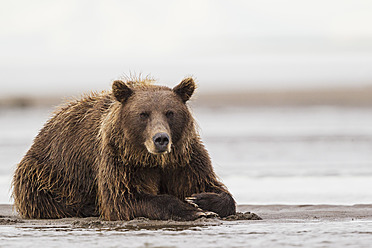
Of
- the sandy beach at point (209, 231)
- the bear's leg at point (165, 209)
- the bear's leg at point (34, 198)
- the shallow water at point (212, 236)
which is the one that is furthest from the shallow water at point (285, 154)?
the bear's leg at point (34, 198)

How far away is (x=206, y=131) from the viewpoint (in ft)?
76.2

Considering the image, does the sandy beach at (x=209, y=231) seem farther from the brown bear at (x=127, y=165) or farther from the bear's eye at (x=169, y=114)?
the bear's eye at (x=169, y=114)

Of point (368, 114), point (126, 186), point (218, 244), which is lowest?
point (218, 244)

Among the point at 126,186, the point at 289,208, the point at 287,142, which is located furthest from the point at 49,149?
the point at 287,142

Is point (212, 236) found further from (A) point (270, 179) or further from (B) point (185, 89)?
(A) point (270, 179)

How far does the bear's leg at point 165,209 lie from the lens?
845 cm

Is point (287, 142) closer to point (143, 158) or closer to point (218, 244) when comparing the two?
point (143, 158)

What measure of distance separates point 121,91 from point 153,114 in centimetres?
58

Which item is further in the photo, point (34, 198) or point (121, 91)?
point (34, 198)

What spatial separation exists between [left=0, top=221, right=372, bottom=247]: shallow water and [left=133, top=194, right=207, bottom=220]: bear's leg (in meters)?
0.41

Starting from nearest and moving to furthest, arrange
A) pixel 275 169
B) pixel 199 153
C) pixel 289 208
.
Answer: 1. pixel 199 153
2. pixel 289 208
3. pixel 275 169

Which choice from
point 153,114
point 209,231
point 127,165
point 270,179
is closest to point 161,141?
point 153,114

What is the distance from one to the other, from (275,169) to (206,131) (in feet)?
31.0

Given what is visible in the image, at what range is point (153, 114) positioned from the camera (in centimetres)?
855
